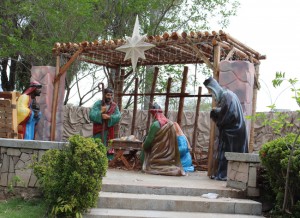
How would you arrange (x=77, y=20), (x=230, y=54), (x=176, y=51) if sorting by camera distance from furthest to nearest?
(x=77, y=20)
(x=176, y=51)
(x=230, y=54)

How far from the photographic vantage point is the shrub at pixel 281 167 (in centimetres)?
588

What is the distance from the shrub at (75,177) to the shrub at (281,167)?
230cm

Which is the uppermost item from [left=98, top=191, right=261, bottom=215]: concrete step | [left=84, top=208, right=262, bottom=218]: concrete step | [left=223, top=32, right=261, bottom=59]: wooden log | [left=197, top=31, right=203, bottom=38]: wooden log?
[left=197, top=31, right=203, bottom=38]: wooden log

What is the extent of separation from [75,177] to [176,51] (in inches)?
241

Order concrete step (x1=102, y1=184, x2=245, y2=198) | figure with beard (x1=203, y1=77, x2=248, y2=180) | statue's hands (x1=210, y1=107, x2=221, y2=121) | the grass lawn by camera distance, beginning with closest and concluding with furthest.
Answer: the grass lawn → concrete step (x1=102, y1=184, x2=245, y2=198) → figure with beard (x1=203, y1=77, x2=248, y2=180) → statue's hands (x1=210, y1=107, x2=221, y2=121)

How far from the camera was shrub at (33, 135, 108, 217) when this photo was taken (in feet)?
18.0

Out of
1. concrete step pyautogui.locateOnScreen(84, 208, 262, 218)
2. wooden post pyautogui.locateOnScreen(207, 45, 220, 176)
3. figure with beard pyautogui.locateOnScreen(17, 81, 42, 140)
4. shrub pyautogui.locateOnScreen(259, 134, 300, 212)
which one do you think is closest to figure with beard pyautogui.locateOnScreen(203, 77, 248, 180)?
wooden post pyautogui.locateOnScreen(207, 45, 220, 176)

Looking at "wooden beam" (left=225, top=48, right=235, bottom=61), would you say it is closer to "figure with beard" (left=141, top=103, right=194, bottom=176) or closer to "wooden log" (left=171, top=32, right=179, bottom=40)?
"wooden log" (left=171, top=32, right=179, bottom=40)

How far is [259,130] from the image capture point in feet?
53.0

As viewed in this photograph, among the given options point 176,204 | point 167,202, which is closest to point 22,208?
point 167,202

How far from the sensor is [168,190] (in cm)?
671

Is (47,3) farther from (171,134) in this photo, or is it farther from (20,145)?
(20,145)

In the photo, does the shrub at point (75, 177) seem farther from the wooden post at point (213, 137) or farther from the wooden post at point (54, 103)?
the wooden post at point (54, 103)

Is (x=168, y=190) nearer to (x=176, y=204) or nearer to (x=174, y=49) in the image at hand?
(x=176, y=204)
